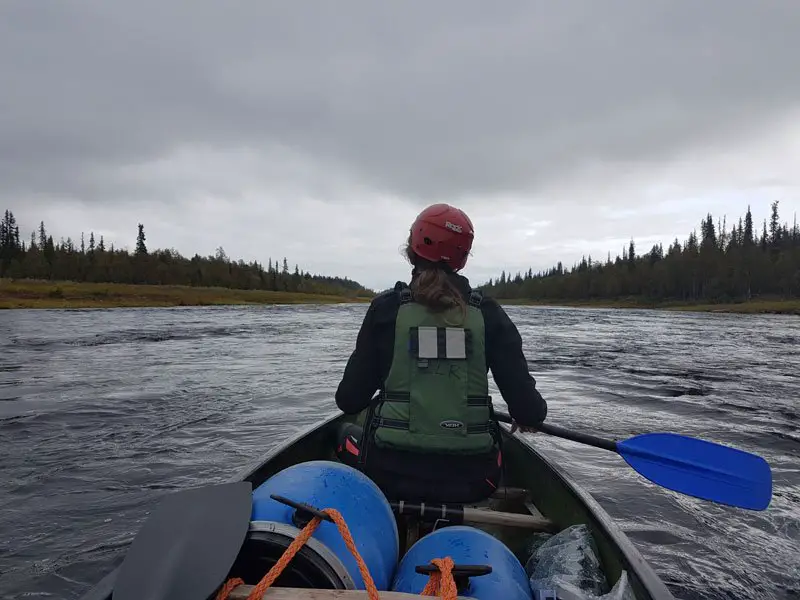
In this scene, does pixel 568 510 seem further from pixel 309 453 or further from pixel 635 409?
pixel 635 409

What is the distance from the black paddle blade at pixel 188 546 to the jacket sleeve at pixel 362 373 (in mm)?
1153

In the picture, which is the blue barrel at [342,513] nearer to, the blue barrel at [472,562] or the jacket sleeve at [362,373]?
the blue barrel at [472,562]

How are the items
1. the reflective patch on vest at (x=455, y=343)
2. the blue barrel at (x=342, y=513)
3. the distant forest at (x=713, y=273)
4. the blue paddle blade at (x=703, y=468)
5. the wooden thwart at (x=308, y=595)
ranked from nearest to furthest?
the wooden thwart at (x=308, y=595) < the blue barrel at (x=342, y=513) < the reflective patch on vest at (x=455, y=343) < the blue paddle blade at (x=703, y=468) < the distant forest at (x=713, y=273)

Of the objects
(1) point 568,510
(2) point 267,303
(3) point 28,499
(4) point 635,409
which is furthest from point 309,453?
(2) point 267,303

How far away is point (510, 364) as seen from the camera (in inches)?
128

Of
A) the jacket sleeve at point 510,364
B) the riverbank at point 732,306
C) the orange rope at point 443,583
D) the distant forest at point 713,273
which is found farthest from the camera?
the distant forest at point 713,273

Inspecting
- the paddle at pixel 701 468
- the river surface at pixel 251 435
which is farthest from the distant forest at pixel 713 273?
the paddle at pixel 701 468

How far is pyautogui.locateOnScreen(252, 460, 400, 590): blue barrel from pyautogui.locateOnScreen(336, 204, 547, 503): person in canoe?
2.04 feet

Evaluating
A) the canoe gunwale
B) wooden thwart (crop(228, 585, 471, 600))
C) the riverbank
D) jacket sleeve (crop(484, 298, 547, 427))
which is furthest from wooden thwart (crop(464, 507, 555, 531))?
the riverbank

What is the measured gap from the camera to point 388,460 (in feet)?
10.8

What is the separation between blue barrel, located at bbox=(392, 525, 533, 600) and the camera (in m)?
2.22

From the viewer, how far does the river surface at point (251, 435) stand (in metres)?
4.89

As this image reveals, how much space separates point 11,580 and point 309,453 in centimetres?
266

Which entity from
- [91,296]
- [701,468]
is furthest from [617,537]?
[91,296]
